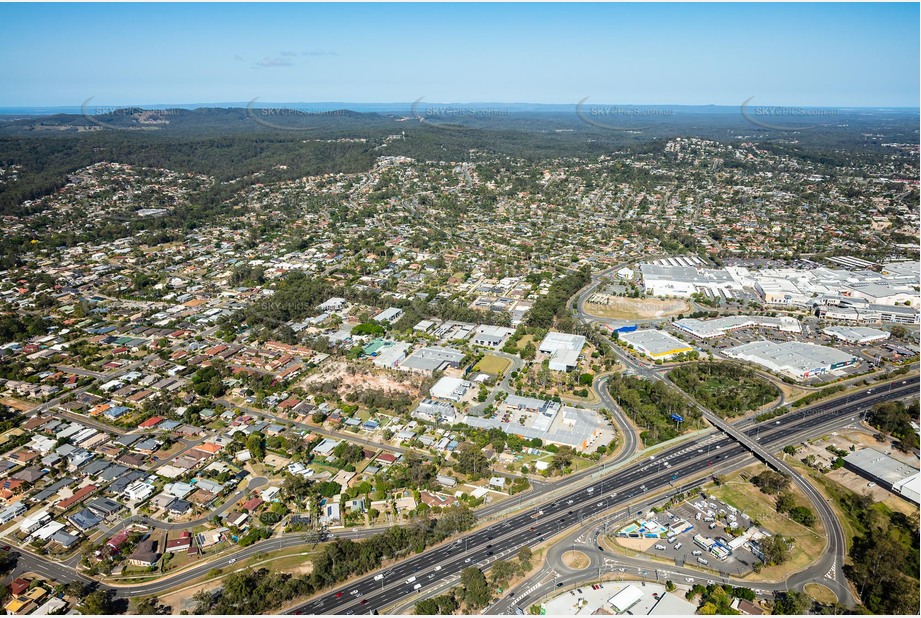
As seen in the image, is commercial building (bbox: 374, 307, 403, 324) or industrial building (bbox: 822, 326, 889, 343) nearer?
industrial building (bbox: 822, 326, 889, 343)

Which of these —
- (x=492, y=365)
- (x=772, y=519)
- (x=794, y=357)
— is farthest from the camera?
(x=794, y=357)

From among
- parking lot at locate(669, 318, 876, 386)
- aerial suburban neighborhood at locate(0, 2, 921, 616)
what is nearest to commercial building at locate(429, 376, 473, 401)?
aerial suburban neighborhood at locate(0, 2, 921, 616)

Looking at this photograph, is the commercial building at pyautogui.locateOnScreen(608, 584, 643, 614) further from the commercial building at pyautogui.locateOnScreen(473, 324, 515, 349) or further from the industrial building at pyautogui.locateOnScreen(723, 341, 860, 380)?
the industrial building at pyautogui.locateOnScreen(723, 341, 860, 380)

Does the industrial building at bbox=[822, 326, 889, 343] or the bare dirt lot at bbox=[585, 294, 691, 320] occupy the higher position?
the industrial building at bbox=[822, 326, 889, 343]

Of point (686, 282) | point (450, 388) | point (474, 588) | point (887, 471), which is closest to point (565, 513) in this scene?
point (474, 588)

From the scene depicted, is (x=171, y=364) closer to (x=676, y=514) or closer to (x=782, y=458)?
(x=676, y=514)

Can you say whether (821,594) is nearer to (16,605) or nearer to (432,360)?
(432,360)
